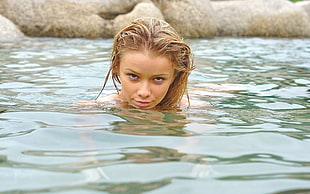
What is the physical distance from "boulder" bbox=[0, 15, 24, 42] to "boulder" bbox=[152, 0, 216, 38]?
4483mm

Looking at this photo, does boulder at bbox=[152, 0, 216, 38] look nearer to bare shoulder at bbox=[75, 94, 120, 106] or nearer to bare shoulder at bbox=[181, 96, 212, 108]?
bare shoulder at bbox=[181, 96, 212, 108]

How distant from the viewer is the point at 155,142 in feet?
9.27

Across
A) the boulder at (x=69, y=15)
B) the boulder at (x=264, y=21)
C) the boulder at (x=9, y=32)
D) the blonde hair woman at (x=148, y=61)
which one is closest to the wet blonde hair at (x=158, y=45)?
the blonde hair woman at (x=148, y=61)

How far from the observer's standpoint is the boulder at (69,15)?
40.1ft

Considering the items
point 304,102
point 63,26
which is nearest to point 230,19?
point 63,26

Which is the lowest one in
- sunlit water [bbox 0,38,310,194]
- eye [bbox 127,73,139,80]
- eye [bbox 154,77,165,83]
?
sunlit water [bbox 0,38,310,194]

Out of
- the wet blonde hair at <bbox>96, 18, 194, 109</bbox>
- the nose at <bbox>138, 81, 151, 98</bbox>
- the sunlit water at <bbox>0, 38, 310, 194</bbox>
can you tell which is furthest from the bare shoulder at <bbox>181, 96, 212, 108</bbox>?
the nose at <bbox>138, 81, 151, 98</bbox>

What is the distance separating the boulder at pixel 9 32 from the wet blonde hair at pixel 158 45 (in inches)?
271

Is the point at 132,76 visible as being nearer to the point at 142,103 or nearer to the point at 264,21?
the point at 142,103

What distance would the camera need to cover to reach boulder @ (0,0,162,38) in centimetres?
1222

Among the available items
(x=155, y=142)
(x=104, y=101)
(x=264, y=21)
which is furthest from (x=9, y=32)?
(x=155, y=142)

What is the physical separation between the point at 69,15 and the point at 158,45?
30.4 ft

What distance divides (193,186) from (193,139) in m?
0.81

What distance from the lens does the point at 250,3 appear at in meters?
16.3
